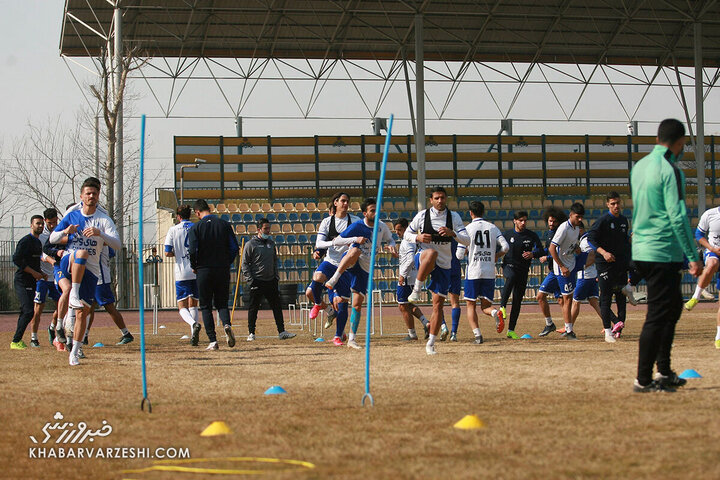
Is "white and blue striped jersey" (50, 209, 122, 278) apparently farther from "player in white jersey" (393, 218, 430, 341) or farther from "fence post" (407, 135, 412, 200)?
"fence post" (407, 135, 412, 200)

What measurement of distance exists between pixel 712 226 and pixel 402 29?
25.1 metres

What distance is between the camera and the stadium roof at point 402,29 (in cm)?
3269

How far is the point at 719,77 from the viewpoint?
38750 mm

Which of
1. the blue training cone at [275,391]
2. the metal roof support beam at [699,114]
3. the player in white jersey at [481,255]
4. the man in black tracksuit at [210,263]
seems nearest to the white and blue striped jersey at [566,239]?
the player in white jersey at [481,255]

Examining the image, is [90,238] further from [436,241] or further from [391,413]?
[391,413]

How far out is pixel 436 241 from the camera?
11.5 metres

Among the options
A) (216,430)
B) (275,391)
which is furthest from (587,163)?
(216,430)

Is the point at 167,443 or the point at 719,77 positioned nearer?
the point at 167,443

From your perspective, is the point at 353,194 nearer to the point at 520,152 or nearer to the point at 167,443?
the point at 520,152

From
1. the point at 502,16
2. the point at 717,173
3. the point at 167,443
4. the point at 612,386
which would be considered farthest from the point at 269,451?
the point at 717,173

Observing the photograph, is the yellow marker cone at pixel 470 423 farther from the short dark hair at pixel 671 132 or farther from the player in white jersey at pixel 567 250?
the player in white jersey at pixel 567 250

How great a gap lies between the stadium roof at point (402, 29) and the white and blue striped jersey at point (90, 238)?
20824 millimetres

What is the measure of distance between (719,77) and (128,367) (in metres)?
34.2

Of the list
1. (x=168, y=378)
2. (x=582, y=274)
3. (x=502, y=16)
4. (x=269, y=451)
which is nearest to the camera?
(x=269, y=451)
